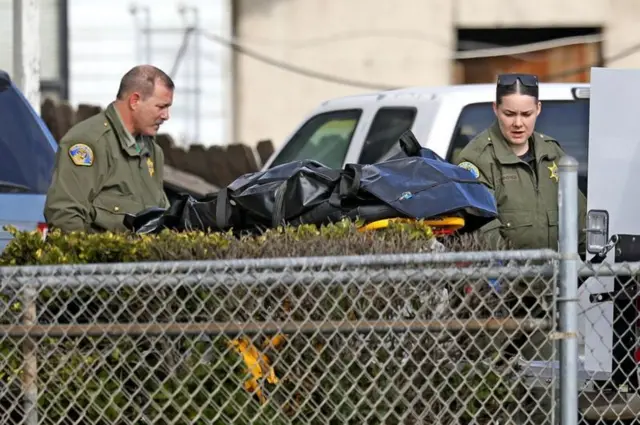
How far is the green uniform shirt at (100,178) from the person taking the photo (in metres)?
6.18

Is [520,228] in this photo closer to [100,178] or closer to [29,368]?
[100,178]

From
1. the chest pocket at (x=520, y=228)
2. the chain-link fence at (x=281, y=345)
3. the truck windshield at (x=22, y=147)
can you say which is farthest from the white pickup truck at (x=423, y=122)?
the truck windshield at (x=22, y=147)

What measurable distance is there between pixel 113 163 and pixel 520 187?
1843 mm

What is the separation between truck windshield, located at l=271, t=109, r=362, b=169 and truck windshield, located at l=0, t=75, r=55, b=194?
150 cm

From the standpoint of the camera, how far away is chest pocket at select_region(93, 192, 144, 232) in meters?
6.28

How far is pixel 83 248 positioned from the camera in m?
4.80

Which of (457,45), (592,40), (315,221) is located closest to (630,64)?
(592,40)

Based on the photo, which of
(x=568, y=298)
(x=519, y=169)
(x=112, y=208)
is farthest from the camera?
(x=112, y=208)

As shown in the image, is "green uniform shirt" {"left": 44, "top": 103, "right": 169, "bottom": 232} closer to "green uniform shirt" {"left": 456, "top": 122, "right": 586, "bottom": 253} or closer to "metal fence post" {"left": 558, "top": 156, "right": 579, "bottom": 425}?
"green uniform shirt" {"left": 456, "top": 122, "right": 586, "bottom": 253}

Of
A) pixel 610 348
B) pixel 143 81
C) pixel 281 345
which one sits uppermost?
pixel 143 81

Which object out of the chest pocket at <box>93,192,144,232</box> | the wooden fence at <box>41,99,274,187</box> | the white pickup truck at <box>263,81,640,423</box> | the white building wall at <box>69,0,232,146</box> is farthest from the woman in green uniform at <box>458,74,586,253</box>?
the white building wall at <box>69,0,232,146</box>

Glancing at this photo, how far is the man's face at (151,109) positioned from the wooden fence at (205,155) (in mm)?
5145

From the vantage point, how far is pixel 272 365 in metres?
4.48

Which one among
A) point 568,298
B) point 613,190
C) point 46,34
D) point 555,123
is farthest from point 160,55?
point 568,298
